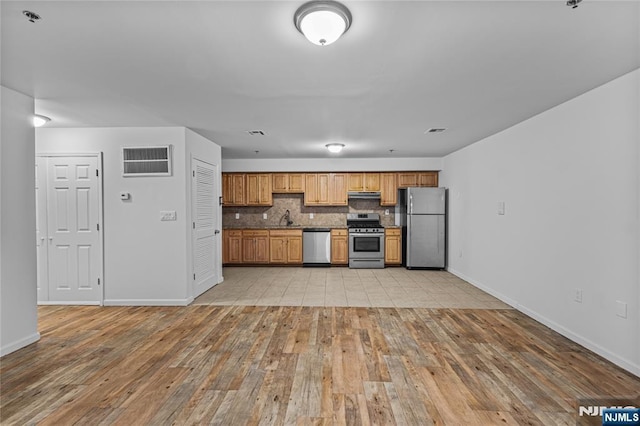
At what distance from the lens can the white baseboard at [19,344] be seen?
→ 9.51 feet

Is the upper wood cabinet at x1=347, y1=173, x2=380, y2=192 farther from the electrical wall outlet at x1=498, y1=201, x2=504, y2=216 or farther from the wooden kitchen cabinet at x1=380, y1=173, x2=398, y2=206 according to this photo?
the electrical wall outlet at x1=498, y1=201, x2=504, y2=216

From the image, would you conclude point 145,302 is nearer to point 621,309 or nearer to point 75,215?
point 75,215

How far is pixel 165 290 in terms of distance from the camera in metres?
4.43

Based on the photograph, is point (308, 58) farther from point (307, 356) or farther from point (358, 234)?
point (358, 234)

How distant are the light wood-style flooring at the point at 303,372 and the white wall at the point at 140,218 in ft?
2.14

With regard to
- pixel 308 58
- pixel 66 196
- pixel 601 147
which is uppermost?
pixel 308 58

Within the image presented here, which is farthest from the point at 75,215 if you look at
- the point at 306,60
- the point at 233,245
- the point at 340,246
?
the point at 340,246

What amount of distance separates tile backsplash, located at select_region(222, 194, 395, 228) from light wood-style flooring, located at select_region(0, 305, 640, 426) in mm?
4006

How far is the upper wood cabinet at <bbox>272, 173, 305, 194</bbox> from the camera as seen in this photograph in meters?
7.41

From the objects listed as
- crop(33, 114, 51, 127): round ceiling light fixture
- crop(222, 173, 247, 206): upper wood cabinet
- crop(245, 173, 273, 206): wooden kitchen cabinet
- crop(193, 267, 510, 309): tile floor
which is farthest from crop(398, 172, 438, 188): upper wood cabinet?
crop(33, 114, 51, 127): round ceiling light fixture

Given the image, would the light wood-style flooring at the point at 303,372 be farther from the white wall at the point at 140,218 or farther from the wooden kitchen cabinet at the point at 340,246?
the wooden kitchen cabinet at the point at 340,246

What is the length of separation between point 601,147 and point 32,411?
4.77m

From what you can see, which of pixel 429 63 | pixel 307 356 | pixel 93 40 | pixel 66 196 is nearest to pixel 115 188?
pixel 66 196

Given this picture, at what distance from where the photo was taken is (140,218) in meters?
4.40
